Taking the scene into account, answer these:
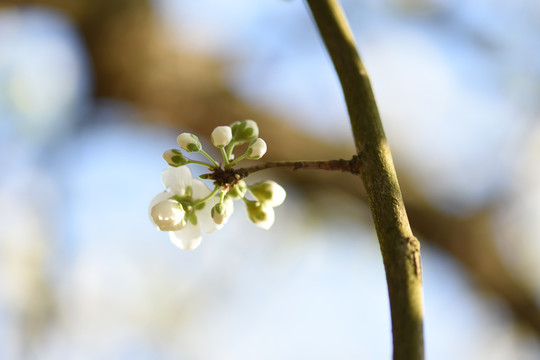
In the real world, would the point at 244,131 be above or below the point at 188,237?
above

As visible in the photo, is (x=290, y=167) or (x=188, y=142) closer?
(x=290, y=167)

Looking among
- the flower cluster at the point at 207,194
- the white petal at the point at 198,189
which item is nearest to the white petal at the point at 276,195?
the flower cluster at the point at 207,194

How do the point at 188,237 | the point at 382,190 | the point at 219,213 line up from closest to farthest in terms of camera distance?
the point at 382,190 < the point at 219,213 < the point at 188,237

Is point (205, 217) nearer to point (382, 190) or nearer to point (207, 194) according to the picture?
point (207, 194)

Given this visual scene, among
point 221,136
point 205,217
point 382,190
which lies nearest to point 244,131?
point 221,136

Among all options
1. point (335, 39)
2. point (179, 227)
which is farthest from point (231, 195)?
point (335, 39)

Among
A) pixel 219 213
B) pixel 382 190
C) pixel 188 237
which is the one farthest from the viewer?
pixel 188 237

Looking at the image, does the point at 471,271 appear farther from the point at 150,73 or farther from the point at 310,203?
the point at 150,73

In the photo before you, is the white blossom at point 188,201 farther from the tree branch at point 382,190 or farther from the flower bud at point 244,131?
the tree branch at point 382,190
